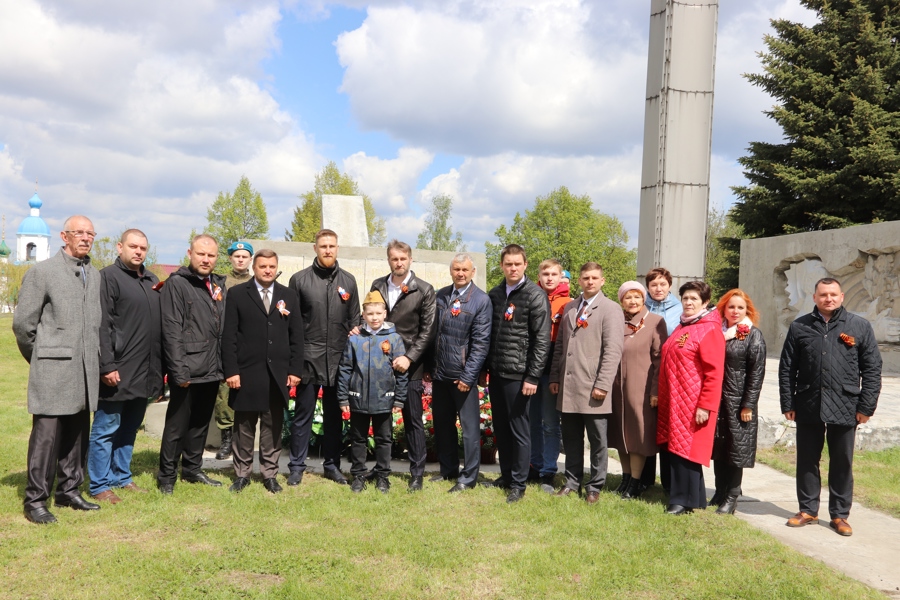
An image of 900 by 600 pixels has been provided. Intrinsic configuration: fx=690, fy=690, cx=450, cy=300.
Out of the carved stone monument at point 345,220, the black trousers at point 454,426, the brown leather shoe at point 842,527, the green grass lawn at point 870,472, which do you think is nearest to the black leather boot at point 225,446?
the black trousers at point 454,426

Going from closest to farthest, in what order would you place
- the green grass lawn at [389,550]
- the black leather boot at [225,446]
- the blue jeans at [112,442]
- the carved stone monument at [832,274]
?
the green grass lawn at [389,550] → the blue jeans at [112,442] → the black leather boot at [225,446] → the carved stone monument at [832,274]

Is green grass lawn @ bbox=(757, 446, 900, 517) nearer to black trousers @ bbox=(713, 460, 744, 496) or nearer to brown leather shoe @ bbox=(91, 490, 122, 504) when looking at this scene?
black trousers @ bbox=(713, 460, 744, 496)

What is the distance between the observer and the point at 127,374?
4.88 metres

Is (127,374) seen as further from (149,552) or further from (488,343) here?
(488,343)

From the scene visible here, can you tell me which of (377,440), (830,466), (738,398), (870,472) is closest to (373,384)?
(377,440)

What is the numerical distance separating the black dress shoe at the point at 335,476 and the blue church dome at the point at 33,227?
278 ft

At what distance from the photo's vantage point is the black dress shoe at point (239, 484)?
5.22 metres

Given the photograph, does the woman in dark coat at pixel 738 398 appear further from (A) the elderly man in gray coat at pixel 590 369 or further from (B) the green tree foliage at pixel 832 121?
(B) the green tree foliage at pixel 832 121

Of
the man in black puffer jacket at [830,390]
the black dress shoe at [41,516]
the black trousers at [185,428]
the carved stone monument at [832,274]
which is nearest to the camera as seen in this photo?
the black dress shoe at [41,516]

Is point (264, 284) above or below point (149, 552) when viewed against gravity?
above

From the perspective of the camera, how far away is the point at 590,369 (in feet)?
17.0

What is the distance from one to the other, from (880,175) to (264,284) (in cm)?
1748

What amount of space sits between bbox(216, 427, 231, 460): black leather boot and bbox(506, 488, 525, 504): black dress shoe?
110 inches

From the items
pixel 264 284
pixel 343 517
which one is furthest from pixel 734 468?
pixel 264 284
